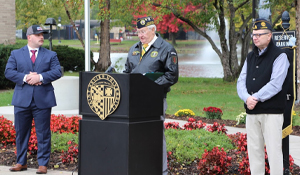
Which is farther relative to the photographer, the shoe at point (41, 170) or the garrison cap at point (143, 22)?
the shoe at point (41, 170)

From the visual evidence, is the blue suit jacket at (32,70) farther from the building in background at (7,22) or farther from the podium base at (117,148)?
the building in background at (7,22)

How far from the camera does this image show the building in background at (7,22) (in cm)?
2306

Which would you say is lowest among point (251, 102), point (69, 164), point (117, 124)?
point (69, 164)

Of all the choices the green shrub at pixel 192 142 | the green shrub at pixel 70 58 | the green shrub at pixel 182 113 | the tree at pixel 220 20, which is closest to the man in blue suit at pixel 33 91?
the green shrub at pixel 192 142

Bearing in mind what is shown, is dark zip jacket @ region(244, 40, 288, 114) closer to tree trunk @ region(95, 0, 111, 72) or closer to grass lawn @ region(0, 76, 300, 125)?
grass lawn @ region(0, 76, 300, 125)

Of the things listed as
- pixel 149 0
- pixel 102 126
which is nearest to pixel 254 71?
pixel 102 126

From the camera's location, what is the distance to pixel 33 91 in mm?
6301

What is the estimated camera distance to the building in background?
23.1 metres

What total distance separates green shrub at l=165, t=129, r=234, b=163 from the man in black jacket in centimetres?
181

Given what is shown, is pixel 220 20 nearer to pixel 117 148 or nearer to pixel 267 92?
pixel 267 92

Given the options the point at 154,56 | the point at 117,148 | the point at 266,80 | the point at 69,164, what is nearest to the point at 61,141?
the point at 69,164

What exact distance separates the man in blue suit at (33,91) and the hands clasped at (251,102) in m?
2.68

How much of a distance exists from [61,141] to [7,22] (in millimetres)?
16917

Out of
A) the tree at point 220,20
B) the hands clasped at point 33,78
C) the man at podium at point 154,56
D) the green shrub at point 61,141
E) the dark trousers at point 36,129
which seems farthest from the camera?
the tree at point 220,20
